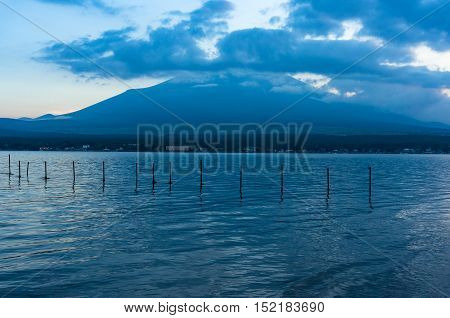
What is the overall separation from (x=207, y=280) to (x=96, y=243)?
8590 mm

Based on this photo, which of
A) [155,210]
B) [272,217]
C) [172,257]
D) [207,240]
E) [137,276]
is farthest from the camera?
[155,210]

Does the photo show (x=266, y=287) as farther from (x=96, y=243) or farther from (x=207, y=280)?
(x=96, y=243)

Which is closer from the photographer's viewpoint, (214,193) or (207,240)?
(207,240)

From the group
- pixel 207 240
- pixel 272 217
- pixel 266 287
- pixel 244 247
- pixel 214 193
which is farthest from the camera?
pixel 214 193

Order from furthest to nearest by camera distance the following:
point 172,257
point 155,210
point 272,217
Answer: point 155,210, point 272,217, point 172,257

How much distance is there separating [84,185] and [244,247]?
39533 millimetres

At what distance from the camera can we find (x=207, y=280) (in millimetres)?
16703

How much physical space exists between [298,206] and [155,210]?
12714 millimetres
